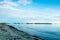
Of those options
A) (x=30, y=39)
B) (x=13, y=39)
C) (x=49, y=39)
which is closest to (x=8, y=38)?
(x=13, y=39)

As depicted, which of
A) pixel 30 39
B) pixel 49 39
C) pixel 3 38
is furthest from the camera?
pixel 49 39

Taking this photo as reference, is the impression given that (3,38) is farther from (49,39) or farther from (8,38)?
(49,39)

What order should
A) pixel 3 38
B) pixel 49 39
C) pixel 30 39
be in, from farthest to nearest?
pixel 49 39, pixel 30 39, pixel 3 38

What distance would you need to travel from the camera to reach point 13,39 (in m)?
25.9

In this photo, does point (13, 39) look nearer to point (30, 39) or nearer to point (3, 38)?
point (3, 38)

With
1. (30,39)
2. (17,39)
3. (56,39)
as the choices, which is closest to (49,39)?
Answer: (56,39)

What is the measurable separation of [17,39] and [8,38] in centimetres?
136

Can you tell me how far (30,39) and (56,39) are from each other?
41.0ft

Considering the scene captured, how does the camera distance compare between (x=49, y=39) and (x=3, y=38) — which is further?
(x=49, y=39)

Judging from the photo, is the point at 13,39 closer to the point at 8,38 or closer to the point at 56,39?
the point at 8,38

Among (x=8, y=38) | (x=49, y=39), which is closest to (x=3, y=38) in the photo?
(x=8, y=38)

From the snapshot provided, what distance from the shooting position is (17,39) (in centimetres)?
2603

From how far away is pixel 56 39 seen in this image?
39.3 metres

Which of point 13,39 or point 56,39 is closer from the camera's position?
point 13,39
